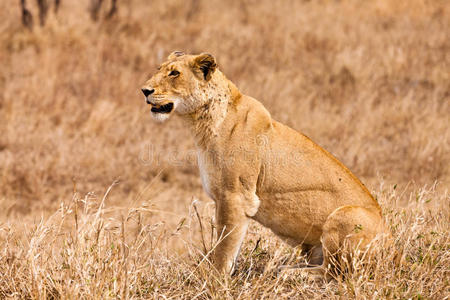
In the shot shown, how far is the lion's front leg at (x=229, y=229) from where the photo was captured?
13.5ft

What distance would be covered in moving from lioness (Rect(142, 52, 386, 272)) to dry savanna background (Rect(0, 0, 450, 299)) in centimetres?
22

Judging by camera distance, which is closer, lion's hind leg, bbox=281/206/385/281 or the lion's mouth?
lion's hind leg, bbox=281/206/385/281

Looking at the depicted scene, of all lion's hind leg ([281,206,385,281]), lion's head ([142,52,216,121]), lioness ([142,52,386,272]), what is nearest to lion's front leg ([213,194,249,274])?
lioness ([142,52,386,272])

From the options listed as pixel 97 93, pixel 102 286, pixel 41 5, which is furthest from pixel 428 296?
pixel 41 5

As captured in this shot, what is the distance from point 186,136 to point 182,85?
4.64 metres

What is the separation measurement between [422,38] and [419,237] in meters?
7.82

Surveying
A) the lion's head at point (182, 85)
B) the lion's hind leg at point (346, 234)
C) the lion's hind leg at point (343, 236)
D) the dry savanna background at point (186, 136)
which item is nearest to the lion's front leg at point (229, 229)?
the dry savanna background at point (186, 136)

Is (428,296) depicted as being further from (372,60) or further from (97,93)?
(372,60)

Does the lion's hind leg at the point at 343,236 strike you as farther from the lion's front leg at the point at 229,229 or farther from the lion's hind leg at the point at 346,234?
the lion's front leg at the point at 229,229

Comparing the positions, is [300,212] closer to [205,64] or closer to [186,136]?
[205,64]

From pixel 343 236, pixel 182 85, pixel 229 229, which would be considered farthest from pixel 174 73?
pixel 343 236

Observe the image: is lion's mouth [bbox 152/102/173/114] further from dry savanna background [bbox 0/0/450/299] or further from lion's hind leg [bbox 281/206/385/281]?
lion's hind leg [bbox 281/206/385/281]

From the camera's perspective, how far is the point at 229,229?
13.6ft

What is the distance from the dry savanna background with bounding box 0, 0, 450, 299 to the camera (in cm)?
392
